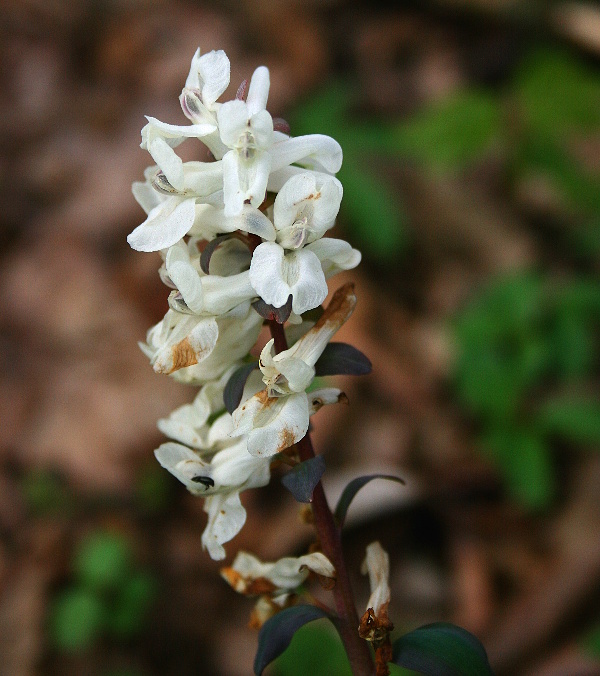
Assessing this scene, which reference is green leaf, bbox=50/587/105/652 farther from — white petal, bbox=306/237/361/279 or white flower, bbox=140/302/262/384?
white petal, bbox=306/237/361/279

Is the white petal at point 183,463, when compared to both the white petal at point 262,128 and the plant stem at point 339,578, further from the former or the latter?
the white petal at point 262,128

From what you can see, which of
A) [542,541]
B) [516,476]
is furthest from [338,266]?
[542,541]

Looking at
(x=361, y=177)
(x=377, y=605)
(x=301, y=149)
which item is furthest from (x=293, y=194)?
(x=361, y=177)

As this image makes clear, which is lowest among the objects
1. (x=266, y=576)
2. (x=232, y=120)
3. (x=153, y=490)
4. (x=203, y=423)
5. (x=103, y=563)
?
(x=153, y=490)

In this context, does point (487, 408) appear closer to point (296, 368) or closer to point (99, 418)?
point (99, 418)

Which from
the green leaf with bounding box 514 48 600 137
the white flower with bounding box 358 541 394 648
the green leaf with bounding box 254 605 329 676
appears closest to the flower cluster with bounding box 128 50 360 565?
the green leaf with bounding box 254 605 329 676

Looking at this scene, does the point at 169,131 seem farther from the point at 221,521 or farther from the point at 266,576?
the point at 266,576
